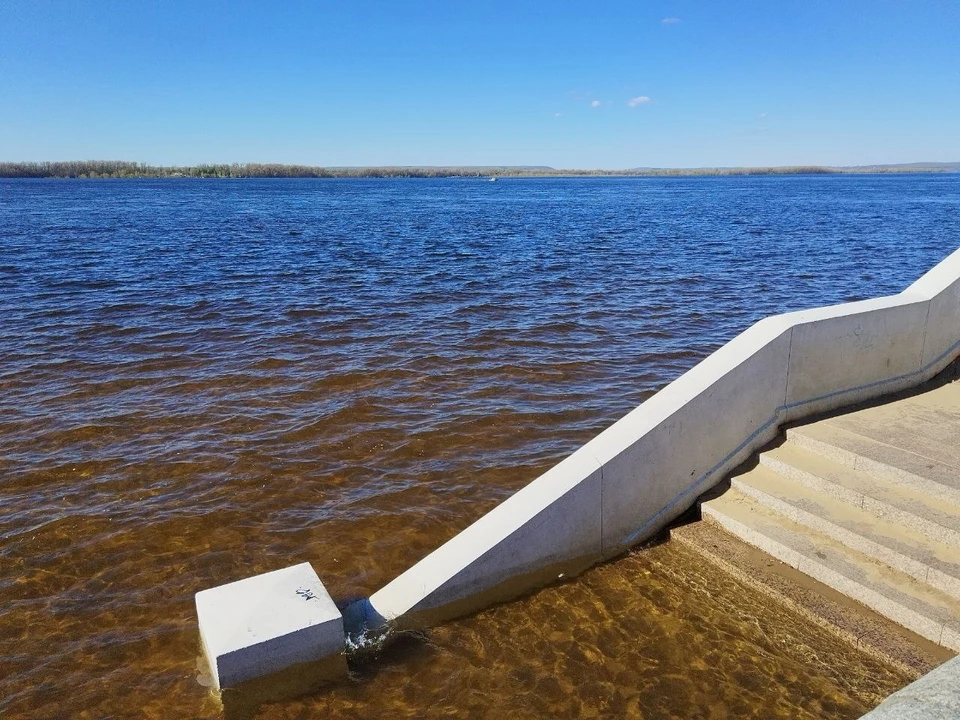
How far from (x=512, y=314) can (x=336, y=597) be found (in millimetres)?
10463

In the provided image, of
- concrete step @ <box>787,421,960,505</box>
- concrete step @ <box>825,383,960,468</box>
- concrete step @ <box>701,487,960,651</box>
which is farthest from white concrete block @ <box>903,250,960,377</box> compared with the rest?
concrete step @ <box>701,487,960,651</box>

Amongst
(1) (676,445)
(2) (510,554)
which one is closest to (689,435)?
(1) (676,445)

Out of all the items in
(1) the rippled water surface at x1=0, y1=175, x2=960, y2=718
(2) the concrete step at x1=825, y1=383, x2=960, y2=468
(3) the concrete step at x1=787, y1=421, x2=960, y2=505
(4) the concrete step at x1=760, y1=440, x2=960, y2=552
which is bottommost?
(1) the rippled water surface at x1=0, y1=175, x2=960, y2=718

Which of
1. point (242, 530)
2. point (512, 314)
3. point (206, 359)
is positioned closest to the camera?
point (242, 530)

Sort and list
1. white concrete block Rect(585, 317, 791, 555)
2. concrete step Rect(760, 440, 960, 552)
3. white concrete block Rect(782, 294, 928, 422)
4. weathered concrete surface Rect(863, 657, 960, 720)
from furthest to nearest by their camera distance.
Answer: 1. white concrete block Rect(782, 294, 928, 422)
2. white concrete block Rect(585, 317, 791, 555)
3. concrete step Rect(760, 440, 960, 552)
4. weathered concrete surface Rect(863, 657, 960, 720)

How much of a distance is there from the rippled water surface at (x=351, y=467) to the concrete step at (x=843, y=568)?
1.55 ft

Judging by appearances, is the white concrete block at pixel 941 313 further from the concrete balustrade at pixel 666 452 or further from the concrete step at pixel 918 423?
the concrete step at pixel 918 423

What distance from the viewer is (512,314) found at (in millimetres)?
15156

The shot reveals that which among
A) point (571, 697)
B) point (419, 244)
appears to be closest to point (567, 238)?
point (419, 244)

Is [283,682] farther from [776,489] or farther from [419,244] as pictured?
[419,244]

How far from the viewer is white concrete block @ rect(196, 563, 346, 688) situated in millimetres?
3939

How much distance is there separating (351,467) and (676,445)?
3.63 metres

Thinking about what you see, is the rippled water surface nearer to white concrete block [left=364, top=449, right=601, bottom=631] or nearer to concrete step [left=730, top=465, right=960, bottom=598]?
white concrete block [left=364, top=449, right=601, bottom=631]

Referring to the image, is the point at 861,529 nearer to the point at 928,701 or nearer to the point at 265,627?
the point at 928,701
